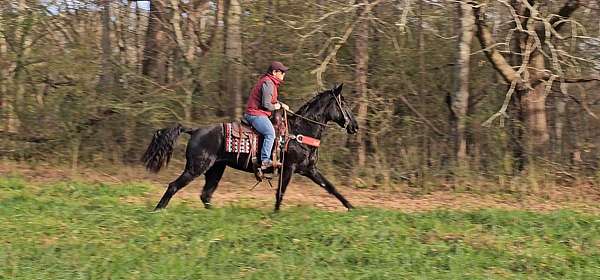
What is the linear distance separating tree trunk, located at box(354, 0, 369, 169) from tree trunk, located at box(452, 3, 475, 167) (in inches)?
72.5

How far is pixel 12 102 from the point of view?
1606 centimetres

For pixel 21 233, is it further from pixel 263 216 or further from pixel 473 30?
pixel 473 30

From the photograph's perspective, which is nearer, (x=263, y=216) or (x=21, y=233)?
(x=21, y=233)

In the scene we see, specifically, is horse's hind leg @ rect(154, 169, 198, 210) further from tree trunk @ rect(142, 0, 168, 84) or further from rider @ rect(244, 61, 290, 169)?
tree trunk @ rect(142, 0, 168, 84)

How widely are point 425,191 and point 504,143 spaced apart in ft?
7.27

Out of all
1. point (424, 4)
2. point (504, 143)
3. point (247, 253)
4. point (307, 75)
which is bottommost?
point (247, 253)

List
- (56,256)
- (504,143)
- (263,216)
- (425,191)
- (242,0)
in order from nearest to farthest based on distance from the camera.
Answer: (56,256) → (263,216) → (425,191) → (504,143) → (242,0)

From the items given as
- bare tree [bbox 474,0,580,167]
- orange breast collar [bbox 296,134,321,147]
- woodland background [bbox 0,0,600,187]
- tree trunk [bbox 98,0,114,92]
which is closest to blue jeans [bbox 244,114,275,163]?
orange breast collar [bbox 296,134,321,147]

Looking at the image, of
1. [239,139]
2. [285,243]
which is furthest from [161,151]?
[285,243]

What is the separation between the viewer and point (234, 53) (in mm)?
15242

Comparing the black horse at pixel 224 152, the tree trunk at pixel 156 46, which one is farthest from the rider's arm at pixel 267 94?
the tree trunk at pixel 156 46

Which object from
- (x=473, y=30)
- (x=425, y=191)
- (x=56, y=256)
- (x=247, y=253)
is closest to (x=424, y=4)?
(x=473, y=30)

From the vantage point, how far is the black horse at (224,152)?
9.68m

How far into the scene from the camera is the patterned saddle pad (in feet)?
31.7
